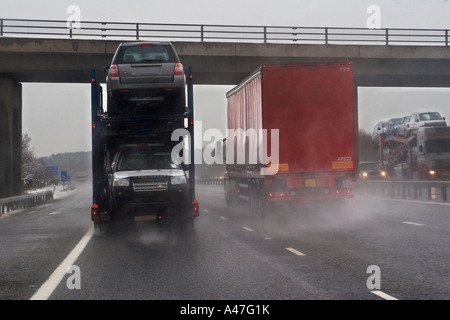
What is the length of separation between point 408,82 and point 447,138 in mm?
3619

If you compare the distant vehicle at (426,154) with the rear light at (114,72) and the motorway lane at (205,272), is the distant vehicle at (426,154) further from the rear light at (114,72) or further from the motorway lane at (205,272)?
the rear light at (114,72)

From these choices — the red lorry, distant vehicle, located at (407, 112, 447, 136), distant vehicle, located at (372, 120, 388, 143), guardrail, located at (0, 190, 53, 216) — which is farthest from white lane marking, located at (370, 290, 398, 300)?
distant vehicle, located at (372, 120, 388, 143)

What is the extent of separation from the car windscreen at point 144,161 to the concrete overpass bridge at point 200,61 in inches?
642

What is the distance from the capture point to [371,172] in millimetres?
46281

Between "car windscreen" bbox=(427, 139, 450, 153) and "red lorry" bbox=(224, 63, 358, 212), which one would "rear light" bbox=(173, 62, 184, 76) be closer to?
"red lorry" bbox=(224, 63, 358, 212)

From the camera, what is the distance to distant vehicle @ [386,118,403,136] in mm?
40519

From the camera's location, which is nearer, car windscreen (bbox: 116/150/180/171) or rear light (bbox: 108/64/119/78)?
car windscreen (bbox: 116/150/180/171)

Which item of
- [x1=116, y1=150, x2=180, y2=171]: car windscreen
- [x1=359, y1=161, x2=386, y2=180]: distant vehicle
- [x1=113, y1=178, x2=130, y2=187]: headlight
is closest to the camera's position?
[x1=113, y1=178, x2=130, y2=187]: headlight

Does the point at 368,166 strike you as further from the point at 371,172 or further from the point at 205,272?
the point at 205,272

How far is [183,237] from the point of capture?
14414 millimetres

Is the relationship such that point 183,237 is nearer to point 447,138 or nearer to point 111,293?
point 111,293

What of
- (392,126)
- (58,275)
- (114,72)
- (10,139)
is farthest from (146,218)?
(392,126)

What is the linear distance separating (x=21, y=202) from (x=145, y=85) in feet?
66.7

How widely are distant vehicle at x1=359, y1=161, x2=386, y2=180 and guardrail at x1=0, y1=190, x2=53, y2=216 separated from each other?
849 inches
